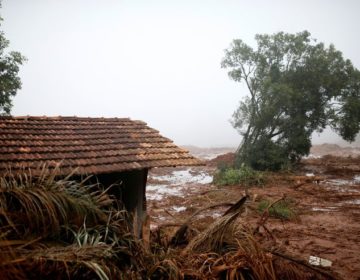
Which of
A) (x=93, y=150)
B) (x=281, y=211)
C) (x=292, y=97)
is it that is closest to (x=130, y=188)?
(x=93, y=150)

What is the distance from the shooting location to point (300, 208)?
577 inches

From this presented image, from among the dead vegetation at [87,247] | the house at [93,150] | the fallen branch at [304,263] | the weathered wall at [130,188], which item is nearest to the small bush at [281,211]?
the house at [93,150]

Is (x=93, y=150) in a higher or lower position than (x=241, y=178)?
higher

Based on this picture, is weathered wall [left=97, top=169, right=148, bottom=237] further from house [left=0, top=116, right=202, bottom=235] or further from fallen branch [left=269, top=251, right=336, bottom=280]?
fallen branch [left=269, top=251, right=336, bottom=280]

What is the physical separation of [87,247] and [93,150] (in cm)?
475

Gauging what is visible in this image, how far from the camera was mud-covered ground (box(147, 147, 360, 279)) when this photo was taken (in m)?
8.84

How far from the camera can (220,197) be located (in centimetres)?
1680

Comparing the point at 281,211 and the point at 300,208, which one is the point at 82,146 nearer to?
the point at 281,211

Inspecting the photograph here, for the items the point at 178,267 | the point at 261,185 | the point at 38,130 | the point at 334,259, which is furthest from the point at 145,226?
the point at 261,185

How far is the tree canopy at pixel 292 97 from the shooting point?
26.1m

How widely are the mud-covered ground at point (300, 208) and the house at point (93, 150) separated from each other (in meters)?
1.37

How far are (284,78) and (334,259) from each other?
2113cm

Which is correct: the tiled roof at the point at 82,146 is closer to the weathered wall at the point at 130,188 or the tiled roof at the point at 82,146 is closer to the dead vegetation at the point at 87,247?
the weathered wall at the point at 130,188

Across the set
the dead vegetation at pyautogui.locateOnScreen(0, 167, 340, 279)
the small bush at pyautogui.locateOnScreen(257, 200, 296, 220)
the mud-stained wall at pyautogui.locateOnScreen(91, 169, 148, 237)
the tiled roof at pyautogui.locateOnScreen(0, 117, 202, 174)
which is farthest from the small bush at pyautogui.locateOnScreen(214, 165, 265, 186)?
the dead vegetation at pyautogui.locateOnScreen(0, 167, 340, 279)
